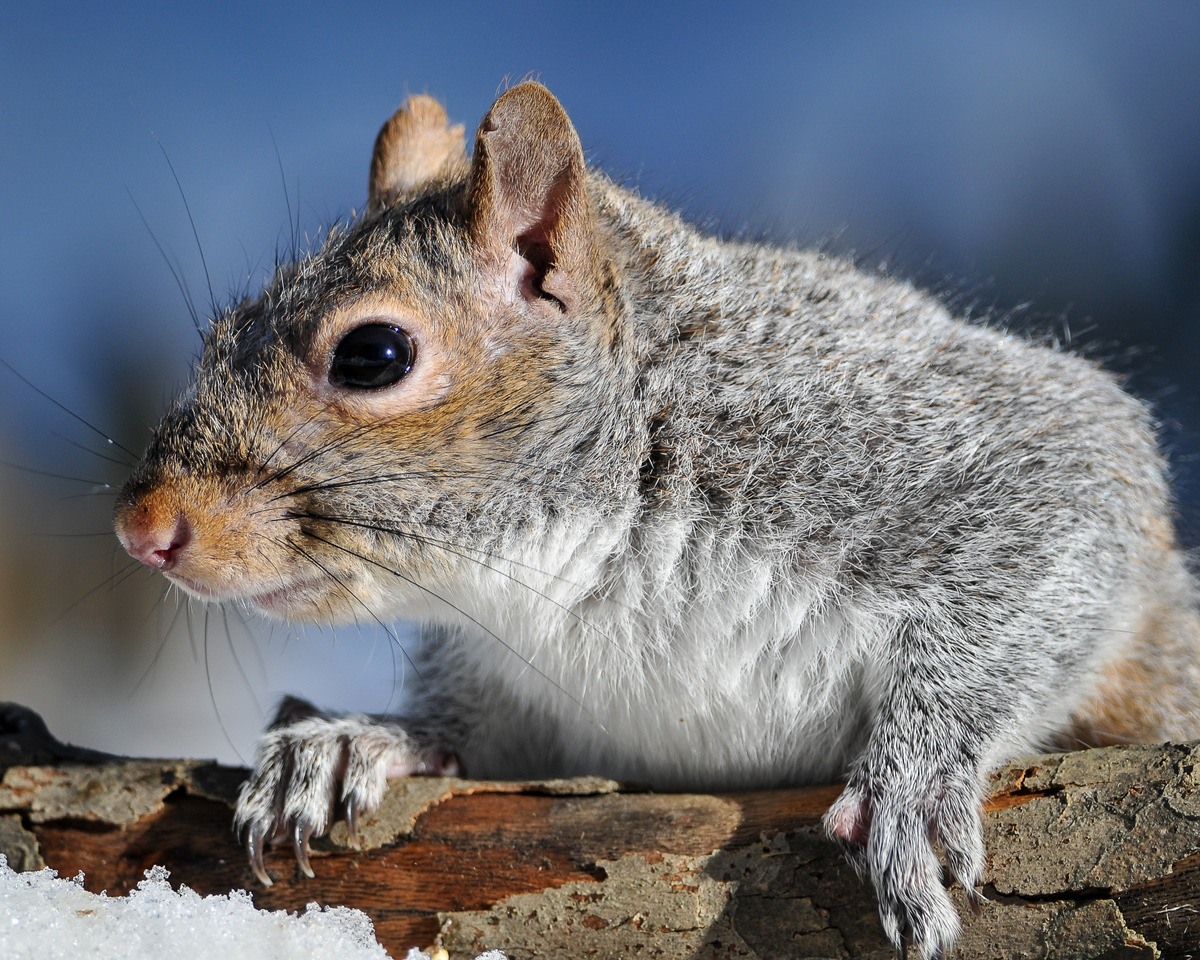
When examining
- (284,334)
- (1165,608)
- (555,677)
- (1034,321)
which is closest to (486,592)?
(555,677)

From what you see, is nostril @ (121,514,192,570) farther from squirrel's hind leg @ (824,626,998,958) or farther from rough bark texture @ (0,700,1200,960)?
squirrel's hind leg @ (824,626,998,958)

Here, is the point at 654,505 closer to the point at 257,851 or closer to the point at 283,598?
the point at 283,598

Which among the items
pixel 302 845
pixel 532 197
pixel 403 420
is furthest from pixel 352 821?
pixel 532 197

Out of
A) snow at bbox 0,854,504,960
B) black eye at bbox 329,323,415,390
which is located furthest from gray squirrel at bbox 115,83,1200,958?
snow at bbox 0,854,504,960

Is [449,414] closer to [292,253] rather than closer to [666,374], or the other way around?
[666,374]

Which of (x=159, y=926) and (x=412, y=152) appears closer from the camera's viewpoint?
(x=159, y=926)

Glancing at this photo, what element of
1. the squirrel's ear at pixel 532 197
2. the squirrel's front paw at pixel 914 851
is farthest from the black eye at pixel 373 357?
the squirrel's front paw at pixel 914 851

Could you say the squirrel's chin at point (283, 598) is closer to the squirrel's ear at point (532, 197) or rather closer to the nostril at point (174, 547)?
the nostril at point (174, 547)
